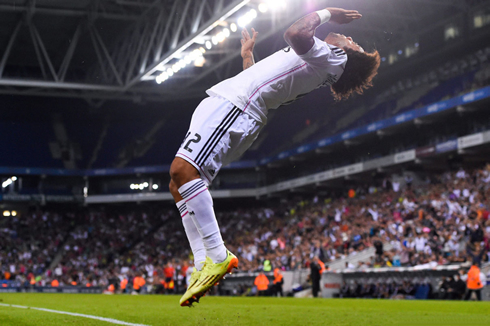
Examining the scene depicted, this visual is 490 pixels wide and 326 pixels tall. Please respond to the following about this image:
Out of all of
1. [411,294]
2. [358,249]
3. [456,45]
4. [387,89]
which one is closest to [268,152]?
[387,89]

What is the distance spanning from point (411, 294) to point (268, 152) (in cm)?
2270

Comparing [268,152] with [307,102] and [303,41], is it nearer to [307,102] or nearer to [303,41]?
[307,102]

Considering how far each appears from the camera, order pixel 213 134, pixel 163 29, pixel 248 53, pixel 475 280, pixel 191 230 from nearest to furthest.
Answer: pixel 213 134
pixel 191 230
pixel 248 53
pixel 475 280
pixel 163 29

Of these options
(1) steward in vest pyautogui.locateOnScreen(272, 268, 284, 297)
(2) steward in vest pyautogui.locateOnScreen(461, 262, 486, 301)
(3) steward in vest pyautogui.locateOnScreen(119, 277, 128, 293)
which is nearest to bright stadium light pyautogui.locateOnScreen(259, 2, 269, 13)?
(1) steward in vest pyautogui.locateOnScreen(272, 268, 284, 297)

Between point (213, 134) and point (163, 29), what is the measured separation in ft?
81.3

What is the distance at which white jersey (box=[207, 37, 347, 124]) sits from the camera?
4.09 m

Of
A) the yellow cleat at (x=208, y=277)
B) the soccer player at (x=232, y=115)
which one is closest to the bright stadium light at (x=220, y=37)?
the soccer player at (x=232, y=115)

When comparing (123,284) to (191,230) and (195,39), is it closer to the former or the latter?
(195,39)

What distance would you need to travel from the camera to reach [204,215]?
3.94 meters

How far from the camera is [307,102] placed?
1481 inches

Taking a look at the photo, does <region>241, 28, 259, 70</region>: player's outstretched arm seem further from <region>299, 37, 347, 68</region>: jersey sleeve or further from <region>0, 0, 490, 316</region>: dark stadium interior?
<region>0, 0, 490, 316</region>: dark stadium interior

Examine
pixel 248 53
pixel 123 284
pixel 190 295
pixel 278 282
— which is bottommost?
pixel 278 282

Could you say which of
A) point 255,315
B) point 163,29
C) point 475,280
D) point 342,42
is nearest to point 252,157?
point 163,29

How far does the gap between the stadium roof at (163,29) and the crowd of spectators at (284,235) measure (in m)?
8.43
